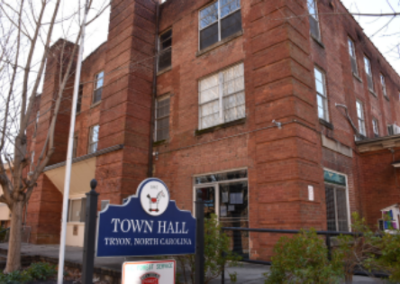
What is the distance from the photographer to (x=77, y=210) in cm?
1650

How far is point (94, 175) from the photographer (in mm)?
13977

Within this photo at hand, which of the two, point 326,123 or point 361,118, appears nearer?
point 326,123

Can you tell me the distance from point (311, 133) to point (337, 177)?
2348 mm

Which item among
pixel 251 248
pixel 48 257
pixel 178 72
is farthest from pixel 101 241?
pixel 178 72

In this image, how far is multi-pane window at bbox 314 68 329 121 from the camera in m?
11.2

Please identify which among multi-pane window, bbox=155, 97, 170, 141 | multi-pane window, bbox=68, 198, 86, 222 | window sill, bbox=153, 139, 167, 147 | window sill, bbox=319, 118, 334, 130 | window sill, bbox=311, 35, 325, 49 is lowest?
multi-pane window, bbox=68, 198, 86, 222

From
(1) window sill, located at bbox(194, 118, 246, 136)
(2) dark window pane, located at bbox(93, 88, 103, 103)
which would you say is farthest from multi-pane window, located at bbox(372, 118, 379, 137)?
(2) dark window pane, located at bbox(93, 88, 103, 103)

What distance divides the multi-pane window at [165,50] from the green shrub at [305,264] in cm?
1046

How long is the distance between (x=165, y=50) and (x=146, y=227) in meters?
10.7

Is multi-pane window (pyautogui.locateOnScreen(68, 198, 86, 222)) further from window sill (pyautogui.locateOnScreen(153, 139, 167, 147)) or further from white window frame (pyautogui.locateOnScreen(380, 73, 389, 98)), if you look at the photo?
white window frame (pyautogui.locateOnScreen(380, 73, 389, 98))

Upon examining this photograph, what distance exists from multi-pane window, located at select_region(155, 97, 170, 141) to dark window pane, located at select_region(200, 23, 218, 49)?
2.61 metres

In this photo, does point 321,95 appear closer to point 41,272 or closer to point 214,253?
point 214,253

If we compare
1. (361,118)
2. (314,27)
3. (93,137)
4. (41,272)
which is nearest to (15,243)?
(41,272)

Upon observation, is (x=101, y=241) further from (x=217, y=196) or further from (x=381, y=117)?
(x=381, y=117)
